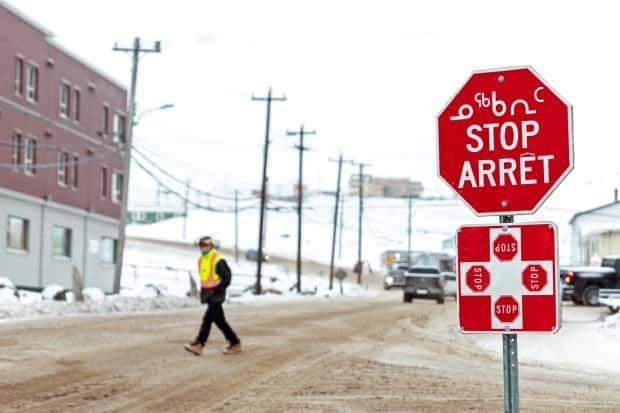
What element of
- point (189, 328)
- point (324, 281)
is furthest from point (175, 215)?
point (189, 328)

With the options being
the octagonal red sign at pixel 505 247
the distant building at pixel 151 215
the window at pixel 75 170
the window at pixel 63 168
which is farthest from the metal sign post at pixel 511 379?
the distant building at pixel 151 215

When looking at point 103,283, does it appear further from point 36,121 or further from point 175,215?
point 175,215

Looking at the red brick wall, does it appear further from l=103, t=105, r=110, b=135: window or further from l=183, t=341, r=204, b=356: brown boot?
l=183, t=341, r=204, b=356: brown boot

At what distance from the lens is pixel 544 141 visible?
21.0ft

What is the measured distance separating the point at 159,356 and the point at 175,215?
170m

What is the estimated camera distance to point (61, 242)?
54.3m

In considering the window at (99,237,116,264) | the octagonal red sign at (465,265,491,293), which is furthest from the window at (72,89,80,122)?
the octagonal red sign at (465,265,491,293)

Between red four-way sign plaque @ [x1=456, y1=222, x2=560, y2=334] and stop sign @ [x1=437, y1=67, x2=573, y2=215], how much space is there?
0.15 meters

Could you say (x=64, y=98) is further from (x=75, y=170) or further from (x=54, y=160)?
(x=75, y=170)

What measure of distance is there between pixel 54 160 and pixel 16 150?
4072 mm

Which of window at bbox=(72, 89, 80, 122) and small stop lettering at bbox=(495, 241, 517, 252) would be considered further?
window at bbox=(72, 89, 80, 122)

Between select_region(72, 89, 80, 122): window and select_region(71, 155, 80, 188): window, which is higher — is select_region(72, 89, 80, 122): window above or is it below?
above

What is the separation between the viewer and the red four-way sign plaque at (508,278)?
635 centimetres

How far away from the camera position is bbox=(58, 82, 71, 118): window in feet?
175
